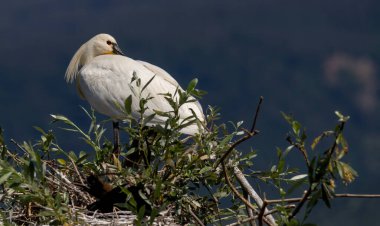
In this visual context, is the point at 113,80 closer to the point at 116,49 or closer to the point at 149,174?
the point at 116,49

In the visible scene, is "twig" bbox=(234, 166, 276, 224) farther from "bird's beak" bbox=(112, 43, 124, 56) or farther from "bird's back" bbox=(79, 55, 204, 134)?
"bird's beak" bbox=(112, 43, 124, 56)

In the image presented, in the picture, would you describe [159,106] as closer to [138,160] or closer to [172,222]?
[138,160]

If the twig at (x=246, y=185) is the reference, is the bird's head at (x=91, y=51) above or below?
below

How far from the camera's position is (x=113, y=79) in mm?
7348

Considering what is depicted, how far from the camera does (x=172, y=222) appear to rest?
4293 mm

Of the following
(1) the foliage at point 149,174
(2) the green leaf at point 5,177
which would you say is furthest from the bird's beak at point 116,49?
(2) the green leaf at point 5,177

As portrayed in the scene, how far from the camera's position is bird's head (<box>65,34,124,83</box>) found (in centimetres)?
823

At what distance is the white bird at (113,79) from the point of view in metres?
6.80

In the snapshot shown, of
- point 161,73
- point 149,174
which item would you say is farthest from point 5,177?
point 161,73

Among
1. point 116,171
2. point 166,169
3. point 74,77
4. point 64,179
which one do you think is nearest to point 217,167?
Answer: point 166,169

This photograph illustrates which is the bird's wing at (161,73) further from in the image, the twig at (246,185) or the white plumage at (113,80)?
the twig at (246,185)

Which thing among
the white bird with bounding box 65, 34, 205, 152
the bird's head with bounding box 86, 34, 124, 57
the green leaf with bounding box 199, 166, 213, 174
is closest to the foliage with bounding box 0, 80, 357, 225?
the green leaf with bounding box 199, 166, 213, 174

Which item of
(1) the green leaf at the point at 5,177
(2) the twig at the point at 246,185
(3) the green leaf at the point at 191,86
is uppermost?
(3) the green leaf at the point at 191,86

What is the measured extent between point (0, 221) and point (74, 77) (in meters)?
4.47
